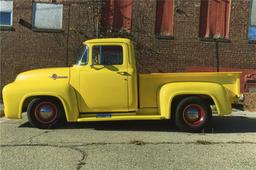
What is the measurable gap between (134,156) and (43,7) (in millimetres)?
11359

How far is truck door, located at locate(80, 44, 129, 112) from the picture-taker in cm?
1094

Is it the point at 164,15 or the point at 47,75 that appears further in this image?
the point at 164,15

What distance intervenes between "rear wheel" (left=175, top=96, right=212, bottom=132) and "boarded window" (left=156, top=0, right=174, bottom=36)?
26.3ft

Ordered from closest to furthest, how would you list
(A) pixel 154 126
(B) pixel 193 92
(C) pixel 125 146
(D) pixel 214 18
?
(C) pixel 125 146 → (B) pixel 193 92 → (A) pixel 154 126 → (D) pixel 214 18

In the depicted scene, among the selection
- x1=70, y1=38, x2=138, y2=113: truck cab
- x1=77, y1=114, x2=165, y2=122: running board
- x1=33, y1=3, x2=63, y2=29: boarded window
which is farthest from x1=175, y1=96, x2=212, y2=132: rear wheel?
x1=33, y1=3, x2=63, y2=29: boarded window

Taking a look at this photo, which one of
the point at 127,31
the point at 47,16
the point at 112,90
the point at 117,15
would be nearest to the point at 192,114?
the point at 112,90

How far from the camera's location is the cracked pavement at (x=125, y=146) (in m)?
Result: 8.00

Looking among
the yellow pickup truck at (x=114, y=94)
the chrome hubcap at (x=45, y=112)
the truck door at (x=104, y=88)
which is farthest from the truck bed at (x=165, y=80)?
the chrome hubcap at (x=45, y=112)

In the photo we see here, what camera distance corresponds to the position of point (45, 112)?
11117 mm

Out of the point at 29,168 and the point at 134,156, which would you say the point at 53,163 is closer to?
the point at 29,168

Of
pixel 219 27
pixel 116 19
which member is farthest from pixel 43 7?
pixel 219 27

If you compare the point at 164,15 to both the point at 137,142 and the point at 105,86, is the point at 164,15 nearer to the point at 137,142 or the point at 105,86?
the point at 105,86

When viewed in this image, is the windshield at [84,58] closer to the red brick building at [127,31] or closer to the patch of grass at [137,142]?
the patch of grass at [137,142]

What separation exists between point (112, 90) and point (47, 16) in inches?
335
